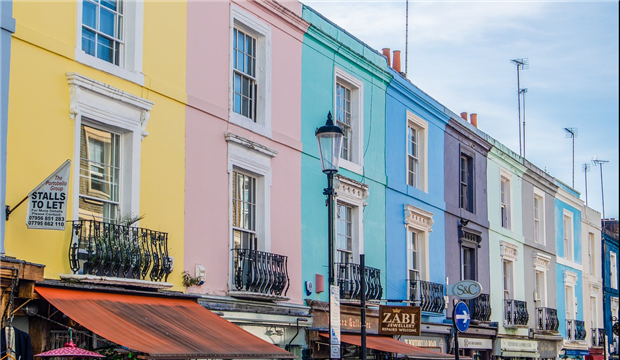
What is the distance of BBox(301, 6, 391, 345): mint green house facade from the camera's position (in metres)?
17.4

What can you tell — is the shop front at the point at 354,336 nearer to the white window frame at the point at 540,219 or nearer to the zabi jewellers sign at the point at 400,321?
the zabi jewellers sign at the point at 400,321

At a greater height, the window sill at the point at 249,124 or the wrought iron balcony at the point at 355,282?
the window sill at the point at 249,124

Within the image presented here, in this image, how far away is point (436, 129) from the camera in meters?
23.2

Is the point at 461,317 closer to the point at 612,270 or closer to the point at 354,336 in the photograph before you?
the point at 354,336

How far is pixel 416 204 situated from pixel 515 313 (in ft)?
22.6

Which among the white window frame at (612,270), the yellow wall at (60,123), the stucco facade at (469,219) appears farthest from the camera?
the white window frame at (612,270)

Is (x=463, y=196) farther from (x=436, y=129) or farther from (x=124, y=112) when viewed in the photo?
(x=124, y=112)

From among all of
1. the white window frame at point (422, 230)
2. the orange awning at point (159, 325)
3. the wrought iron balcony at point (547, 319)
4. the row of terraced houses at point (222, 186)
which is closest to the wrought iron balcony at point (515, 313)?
the row of terraced houses at point (222, 186)

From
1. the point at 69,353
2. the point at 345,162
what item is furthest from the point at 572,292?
the point at 69,353

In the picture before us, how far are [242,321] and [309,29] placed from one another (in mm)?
6151

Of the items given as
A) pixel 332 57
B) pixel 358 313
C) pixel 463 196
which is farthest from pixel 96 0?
pixel 463 196

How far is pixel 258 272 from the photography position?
1508 centimetres

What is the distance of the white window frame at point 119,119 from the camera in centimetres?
1197

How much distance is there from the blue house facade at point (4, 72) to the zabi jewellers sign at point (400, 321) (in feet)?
27.7
